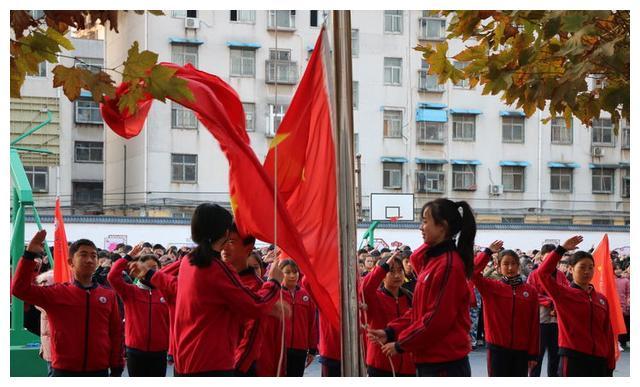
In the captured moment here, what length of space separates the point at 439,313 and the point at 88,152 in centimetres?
3771

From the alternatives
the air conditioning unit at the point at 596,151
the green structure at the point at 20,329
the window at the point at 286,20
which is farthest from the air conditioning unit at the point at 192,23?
the green structure at the point at 20,329

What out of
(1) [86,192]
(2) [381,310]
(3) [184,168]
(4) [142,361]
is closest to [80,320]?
(4) [142,361]

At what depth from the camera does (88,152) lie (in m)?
42.3

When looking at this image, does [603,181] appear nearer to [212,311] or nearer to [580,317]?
[580,317]

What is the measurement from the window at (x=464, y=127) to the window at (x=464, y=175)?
43.5 inches

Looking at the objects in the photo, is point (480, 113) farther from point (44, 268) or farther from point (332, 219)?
point (332, 219)

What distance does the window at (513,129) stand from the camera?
1629 inches

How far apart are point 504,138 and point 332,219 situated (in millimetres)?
35943

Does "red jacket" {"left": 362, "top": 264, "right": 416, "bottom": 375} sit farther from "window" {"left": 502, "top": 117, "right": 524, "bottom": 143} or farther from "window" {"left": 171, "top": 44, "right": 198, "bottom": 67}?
"window" {"left": 502, "top": 117, "right": 524, "bottom": 143}

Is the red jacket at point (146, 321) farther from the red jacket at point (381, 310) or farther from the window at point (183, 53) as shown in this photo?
the window at point (183, 53)

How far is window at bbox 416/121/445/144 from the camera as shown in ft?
133

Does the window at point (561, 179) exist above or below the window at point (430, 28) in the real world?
below

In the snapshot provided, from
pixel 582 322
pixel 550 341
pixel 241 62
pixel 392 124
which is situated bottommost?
pixel 550 341

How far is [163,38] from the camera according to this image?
37.9m
